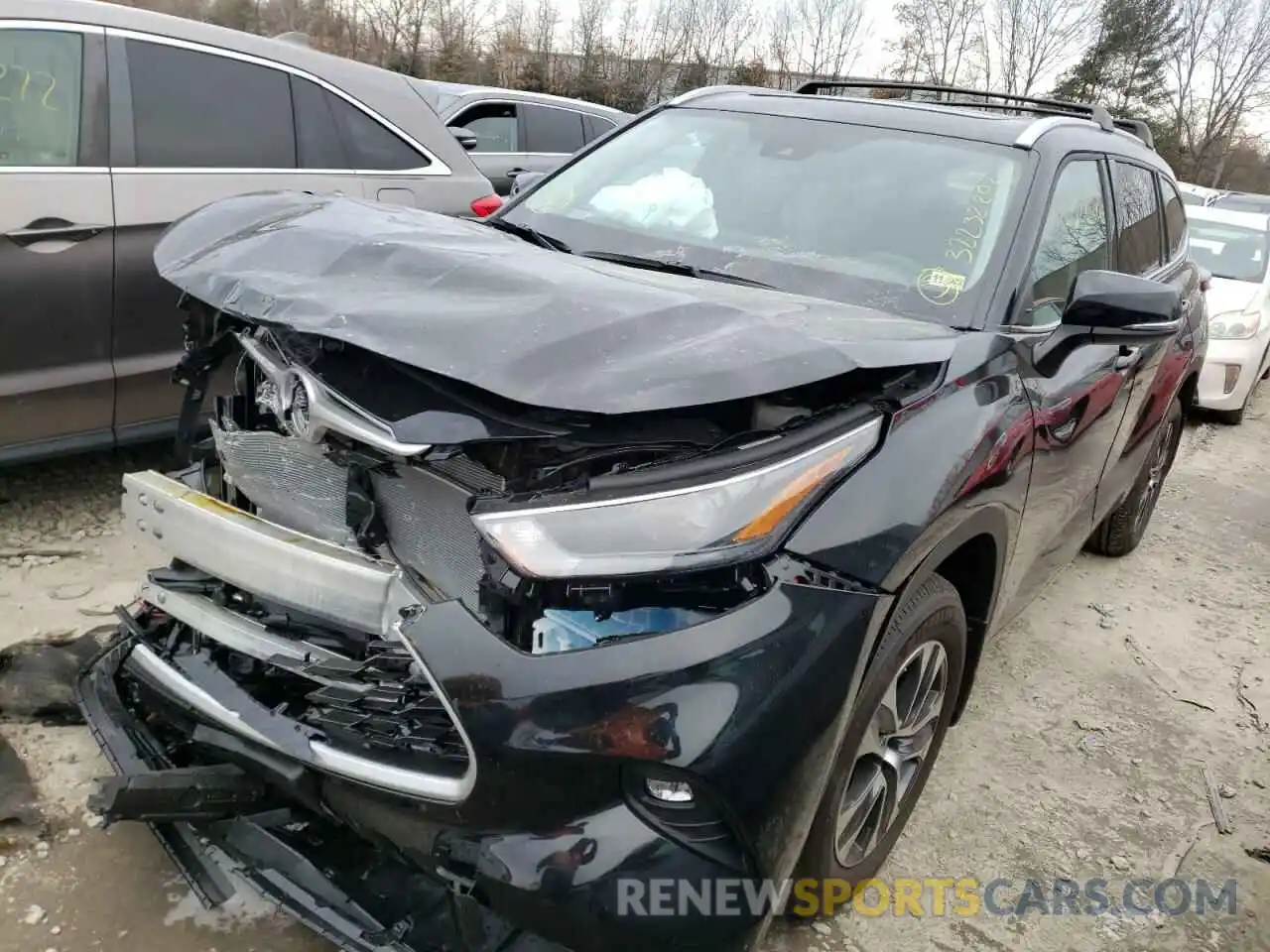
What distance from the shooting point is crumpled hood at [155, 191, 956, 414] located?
1.63 m

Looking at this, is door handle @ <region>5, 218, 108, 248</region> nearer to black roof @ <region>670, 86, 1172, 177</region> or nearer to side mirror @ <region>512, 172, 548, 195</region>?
side mirror @ <region>512, 172, 548, 195</region>

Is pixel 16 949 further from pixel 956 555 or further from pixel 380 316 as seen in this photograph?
pixel 956 555

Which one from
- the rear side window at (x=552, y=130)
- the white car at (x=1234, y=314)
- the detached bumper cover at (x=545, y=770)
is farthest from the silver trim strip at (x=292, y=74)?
the white car at (x=1234, y=314)

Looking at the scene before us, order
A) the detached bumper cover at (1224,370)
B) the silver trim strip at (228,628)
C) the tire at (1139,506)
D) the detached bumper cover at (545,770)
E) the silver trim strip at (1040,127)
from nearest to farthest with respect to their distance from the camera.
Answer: the detached bumper cover at (545,770), the silver trim strip at (228,628), the silver trim strip at (1040,127), the tire at (1139,506), the detached bumper cover at (1224,370)

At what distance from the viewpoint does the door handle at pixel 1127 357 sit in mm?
3059

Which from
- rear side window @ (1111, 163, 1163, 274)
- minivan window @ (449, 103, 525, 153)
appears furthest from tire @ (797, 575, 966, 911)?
minivan window @ (449, 103, 525, 153)

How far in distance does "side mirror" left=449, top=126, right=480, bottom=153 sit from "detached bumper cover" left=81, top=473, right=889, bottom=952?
4933mm

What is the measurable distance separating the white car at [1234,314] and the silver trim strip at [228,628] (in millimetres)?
7154

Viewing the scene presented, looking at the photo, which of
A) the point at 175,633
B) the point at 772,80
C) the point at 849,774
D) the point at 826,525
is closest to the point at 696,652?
the point at 826,525

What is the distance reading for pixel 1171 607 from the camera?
4.48m

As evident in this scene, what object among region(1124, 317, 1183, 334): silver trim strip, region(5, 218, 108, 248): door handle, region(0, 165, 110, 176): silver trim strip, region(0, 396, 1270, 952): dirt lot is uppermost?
region(1124, 317, 1183, 334): silver trim strip

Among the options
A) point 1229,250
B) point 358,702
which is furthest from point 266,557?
point 1229,250

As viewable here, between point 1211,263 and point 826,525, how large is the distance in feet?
27.4

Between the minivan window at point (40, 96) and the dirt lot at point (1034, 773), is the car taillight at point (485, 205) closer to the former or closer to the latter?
the minivan window at point (40, 96)
